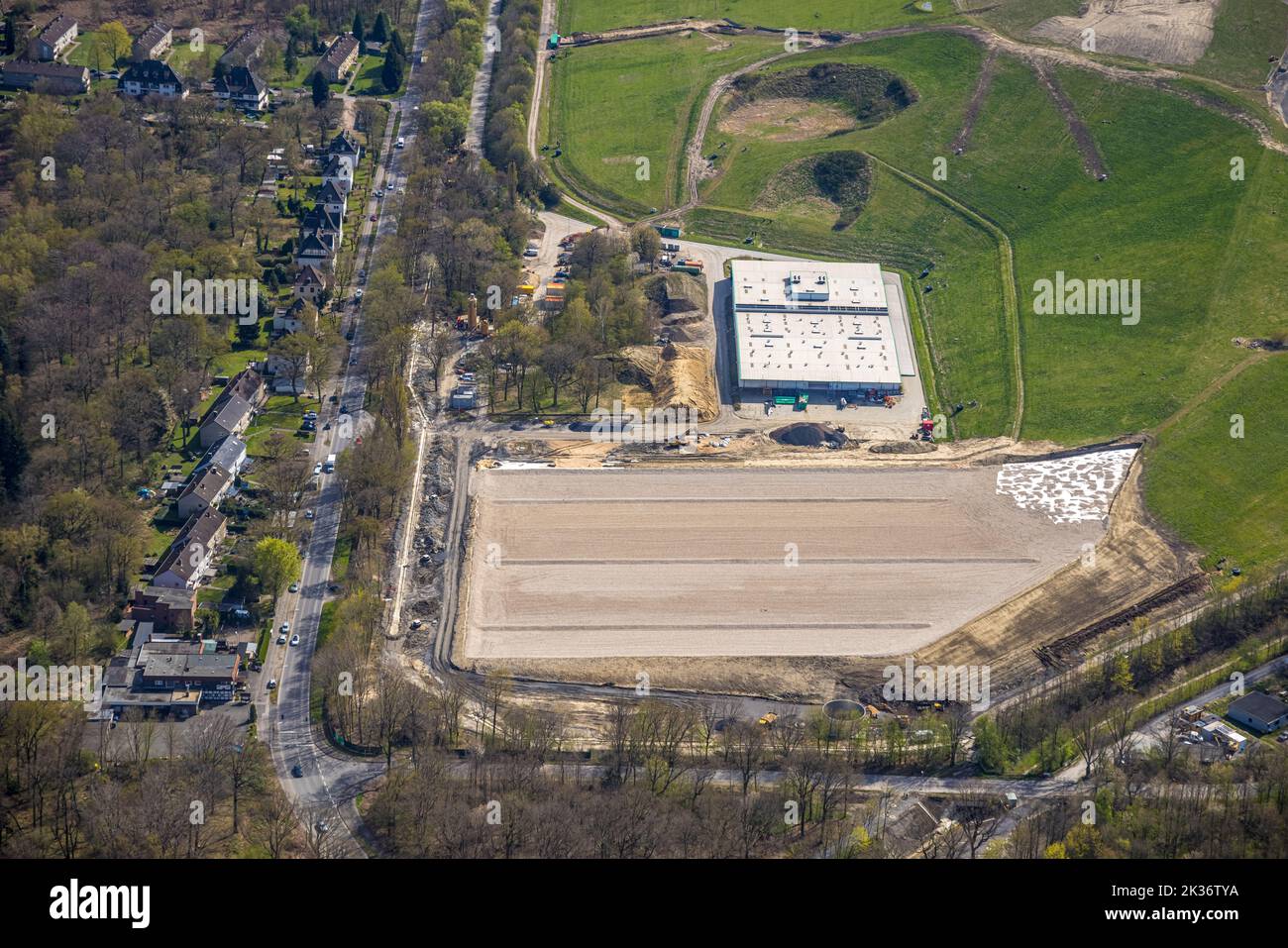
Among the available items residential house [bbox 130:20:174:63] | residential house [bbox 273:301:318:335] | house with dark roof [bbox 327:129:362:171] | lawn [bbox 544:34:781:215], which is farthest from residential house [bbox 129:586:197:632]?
residential house [bbox 130:20:174:63]

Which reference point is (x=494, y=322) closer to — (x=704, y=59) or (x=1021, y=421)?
(x=1021, y=421)

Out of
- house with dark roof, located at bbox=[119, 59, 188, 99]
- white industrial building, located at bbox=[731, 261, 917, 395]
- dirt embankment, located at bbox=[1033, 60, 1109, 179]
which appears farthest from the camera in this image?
house with dark roof, located at bbox=[119, 59, 188, 99]

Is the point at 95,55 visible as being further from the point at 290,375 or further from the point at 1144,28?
the point at 1144,28

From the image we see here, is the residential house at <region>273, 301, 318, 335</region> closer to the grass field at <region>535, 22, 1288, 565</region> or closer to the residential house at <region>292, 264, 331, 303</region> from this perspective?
the residential house at <region>292, 264, 331, 303</region>

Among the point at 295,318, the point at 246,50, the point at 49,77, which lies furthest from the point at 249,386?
the point at 246,50

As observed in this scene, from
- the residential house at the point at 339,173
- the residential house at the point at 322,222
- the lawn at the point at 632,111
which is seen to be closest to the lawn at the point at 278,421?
the residential house at the point at 322,222

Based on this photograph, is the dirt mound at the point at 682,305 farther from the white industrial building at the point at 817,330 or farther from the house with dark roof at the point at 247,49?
the house with dark roof at the point at 247,49
